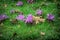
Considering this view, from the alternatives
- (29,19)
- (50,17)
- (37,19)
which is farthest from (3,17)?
(50,17)

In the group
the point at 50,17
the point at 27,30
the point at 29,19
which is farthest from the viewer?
the point at 50,17

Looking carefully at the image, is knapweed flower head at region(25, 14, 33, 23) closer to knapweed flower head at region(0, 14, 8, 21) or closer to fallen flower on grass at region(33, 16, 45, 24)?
fallen flower on grass at region(33, 16, 45, 24)

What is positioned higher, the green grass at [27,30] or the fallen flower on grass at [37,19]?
the fallen flower on grass at [37,19]

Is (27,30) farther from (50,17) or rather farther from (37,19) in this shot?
(50,17)

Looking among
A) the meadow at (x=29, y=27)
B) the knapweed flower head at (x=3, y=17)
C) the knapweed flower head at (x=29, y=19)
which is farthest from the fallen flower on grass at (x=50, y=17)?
the knapweed flower head at (x=3, y=17)

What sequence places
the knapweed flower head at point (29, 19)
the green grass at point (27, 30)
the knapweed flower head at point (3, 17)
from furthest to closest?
the knapweed flower head at point (3, 17) < the knapweed flower head at point (29, 19) < the green grass at point (27, 30)

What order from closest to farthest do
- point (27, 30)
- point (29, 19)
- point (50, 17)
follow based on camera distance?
point (27, 30), point (29, 19), point (50, 17)

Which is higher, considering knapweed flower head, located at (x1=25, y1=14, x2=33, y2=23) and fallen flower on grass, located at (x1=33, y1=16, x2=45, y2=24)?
knapweed flower head, located at (x1=25, y1=14, x2=33, y2=23)

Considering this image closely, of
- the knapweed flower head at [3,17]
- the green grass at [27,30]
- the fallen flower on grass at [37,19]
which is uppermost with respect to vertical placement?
the knapweed flower head at [3,17]

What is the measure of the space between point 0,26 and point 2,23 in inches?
4.6

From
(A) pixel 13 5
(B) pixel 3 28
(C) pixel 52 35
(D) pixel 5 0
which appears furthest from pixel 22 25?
(D) pixel 5 0

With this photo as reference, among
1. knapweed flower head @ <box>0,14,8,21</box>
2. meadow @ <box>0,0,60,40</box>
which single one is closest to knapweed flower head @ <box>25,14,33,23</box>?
meadow @ <box>0,0,60,40</box>

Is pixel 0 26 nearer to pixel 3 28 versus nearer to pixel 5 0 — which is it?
pixel 3 28

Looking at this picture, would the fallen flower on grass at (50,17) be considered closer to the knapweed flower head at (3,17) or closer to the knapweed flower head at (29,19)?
the knapweed flower head at (29,19)
